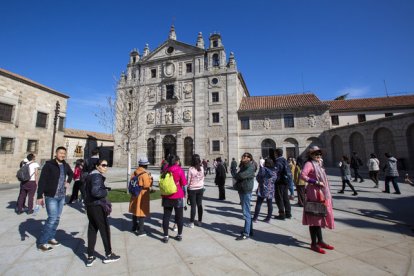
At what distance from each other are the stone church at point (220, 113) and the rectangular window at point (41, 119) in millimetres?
7519

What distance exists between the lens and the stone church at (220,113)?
24766 mm

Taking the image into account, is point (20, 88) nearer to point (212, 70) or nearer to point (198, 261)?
point (212, 70)

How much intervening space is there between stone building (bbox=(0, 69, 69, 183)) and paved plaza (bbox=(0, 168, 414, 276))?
1594cm

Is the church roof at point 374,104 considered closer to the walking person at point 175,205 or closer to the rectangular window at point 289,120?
the rectangular window at point 289,120

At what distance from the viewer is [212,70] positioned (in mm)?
27359

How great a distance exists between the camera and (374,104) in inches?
1072

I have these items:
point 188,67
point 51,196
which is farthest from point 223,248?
point 188,67

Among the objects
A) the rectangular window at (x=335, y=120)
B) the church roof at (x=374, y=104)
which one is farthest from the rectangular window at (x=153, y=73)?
the rectangular window at (x=335, y=120)

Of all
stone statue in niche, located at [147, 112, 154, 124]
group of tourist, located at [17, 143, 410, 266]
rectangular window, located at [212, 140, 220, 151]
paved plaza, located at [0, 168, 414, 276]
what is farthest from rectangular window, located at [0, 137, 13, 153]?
rectangular window, located at [212, 140, 220, 151]

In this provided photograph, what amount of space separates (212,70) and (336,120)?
17.3 m

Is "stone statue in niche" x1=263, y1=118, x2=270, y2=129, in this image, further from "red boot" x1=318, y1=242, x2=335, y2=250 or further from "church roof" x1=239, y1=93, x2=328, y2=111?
"red boot" x1=318, y1=242, x2=335, y2=250

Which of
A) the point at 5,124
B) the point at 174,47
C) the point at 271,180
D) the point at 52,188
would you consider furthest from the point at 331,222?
the point at 174,47

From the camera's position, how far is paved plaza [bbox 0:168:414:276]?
3.44m

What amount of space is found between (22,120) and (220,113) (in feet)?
65.8
